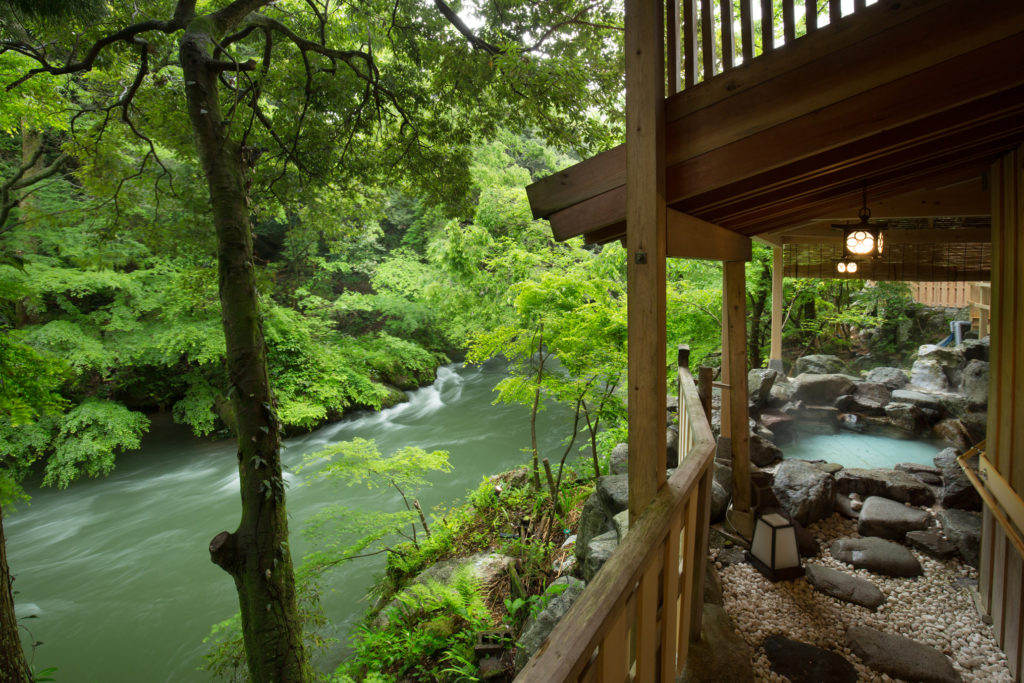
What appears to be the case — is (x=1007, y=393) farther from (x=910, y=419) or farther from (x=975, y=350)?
(x=975, y=350)

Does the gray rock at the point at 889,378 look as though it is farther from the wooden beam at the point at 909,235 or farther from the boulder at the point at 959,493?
the boulder at the point at 959,493

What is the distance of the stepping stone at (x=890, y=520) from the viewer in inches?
157

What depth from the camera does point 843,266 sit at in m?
4.79

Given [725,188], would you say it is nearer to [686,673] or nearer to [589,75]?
[686,673]

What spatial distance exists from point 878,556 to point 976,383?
7.45 meters

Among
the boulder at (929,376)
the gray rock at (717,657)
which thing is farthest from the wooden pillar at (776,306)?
the gray rock at (717,657)

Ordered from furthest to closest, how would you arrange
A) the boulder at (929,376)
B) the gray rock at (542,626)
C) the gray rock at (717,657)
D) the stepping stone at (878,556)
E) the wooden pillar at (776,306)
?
1. the boulder at (929,376)
2. the wooden pillar at (776,306)
3. the stepping stone at (878,556)
4. the gray rock at (542,626)
5. the gray rock at (717,657)

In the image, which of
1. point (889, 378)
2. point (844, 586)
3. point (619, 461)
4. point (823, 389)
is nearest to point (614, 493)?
point (619, 461)

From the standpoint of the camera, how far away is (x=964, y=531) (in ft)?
12.0

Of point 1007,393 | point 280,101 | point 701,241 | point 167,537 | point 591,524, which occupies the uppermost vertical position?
point 280,101

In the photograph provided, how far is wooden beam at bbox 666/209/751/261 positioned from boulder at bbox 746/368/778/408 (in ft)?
20.3

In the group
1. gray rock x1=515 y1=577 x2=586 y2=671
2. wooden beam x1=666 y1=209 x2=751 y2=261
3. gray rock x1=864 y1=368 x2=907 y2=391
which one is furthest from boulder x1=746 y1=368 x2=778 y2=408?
gray rock x1=515 y1=577 x2=586 y2=671

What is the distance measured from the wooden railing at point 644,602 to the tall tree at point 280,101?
3.10 meters

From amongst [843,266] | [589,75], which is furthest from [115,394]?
[843,266]
